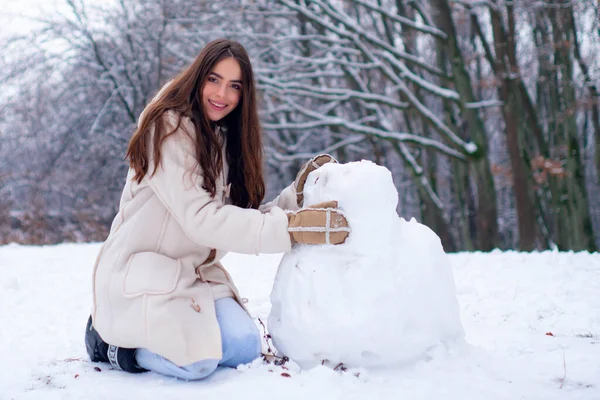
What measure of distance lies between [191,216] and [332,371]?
85 centimetres

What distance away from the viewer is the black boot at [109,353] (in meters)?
2.53

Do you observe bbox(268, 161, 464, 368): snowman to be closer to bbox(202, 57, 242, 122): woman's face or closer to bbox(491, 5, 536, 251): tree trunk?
bbox(202, 57, 242, 122): woman's face

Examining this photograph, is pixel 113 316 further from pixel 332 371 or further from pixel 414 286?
pixel 414 286

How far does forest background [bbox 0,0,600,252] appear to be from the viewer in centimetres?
949

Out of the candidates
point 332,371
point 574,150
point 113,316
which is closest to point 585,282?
point 332,371

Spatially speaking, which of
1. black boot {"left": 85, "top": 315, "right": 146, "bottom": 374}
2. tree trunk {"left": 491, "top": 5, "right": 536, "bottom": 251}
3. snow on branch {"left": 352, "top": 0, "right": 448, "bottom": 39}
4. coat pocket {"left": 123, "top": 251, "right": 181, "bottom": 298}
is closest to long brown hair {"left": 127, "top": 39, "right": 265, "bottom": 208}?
coat pocket {"left": 123, "top": 251, "right": 181, "bottom": 298}

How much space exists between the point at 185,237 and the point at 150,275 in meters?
0.23

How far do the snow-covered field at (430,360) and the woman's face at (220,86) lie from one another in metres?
1.15

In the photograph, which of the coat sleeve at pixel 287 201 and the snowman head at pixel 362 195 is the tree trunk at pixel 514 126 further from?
the snowman head at pixel 362 195

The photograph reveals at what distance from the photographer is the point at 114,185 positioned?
46.1 ft

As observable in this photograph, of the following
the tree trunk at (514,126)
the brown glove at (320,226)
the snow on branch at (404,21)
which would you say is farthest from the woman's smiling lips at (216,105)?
the tree trunk at (514,126)

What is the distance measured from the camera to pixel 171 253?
8.39 ft

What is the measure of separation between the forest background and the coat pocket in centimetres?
740

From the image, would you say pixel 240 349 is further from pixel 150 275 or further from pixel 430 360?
pixel 430 360
